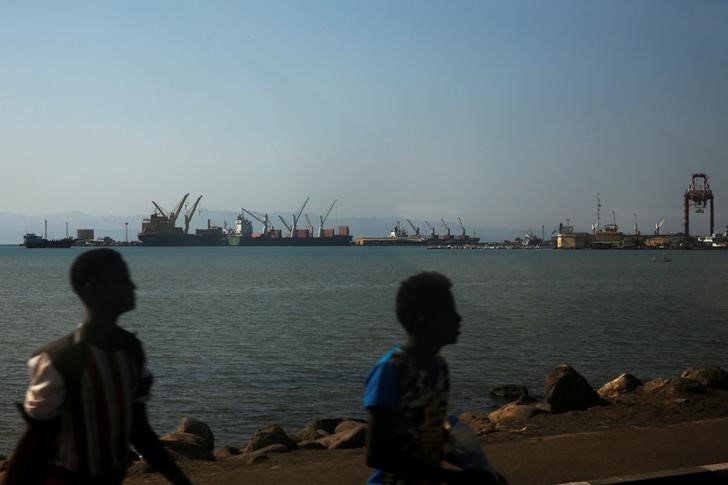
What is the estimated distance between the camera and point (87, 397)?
247cm

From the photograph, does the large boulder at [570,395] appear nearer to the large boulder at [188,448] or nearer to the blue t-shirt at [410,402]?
the large boulder at [188,448]

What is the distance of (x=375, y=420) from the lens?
261cm

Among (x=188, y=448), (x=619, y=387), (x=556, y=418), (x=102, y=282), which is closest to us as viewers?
(x=102, y=282)

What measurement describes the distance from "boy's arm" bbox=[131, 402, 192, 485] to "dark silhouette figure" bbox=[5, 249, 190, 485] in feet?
0.06

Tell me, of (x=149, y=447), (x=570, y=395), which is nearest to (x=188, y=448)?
(x=570, y=395)

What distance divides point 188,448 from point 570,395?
5046mm

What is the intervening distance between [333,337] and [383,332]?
2221mm

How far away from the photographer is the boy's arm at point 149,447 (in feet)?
9.09

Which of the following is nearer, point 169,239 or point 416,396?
point 416,396

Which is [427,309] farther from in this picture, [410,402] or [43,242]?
[43,242]

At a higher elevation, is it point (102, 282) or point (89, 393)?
point (102, 282)

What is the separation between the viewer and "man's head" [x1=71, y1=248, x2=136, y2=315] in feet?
8.59

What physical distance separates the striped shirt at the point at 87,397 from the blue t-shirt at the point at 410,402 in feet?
2.48

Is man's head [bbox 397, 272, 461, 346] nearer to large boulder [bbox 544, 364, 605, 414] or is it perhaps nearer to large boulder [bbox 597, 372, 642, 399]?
large boulder [bbox 544, 364, 605, 414]
